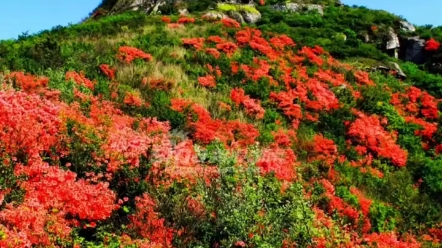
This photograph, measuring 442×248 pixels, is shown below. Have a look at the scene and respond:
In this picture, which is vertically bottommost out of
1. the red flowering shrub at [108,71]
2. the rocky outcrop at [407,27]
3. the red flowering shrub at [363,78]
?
the red flowering shrub at [108,71]

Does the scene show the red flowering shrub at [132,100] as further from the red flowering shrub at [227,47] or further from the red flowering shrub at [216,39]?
the red flowering shrub at [216,39]

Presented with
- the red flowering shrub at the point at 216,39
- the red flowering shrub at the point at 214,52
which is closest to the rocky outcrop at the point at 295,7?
the red flowering shrub at the point at 216,39

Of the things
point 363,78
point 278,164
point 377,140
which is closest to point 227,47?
point 363,78

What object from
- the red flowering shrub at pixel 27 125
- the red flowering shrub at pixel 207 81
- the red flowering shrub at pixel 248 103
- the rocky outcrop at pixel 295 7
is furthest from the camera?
the rocky outcrop at pixel 295 7

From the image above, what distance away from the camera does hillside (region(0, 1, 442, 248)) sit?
979cm

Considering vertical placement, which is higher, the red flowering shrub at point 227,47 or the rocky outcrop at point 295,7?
the rocky outcrop at point 295,7

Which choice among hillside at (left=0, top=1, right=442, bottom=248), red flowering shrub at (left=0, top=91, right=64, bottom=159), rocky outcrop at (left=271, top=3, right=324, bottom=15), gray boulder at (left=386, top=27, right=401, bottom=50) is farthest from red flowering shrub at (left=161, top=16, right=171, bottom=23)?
red flowering shrub at (left=0, top=91, right=64, bottom=159)

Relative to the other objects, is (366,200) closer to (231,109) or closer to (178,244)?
(231,109)

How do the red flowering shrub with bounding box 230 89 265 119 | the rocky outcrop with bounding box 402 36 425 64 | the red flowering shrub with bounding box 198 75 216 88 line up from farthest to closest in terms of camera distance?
the rocky outcrop with bounding box 402 36 425 64 < the red flowering shrub with bounding box 198 75 216 88 < the red flowering shrub with bounding box 230 89 265 119

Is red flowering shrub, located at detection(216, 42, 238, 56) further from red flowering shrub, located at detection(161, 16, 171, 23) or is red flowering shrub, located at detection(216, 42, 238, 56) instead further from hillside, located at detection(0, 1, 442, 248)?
red flowering shrub, located at detection(161, 16, 171, 23)

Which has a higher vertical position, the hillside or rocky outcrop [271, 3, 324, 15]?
rocky outcrop [271, 3, 324, 15]

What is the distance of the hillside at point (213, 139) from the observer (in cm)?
979

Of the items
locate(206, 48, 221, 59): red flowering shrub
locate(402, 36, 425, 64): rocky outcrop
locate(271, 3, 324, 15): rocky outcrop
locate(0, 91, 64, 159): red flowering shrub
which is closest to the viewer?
locate(0, 91, 64, 159): red flowering shrub

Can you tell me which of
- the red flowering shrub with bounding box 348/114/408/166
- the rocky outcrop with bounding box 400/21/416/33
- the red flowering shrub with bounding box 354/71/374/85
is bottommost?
the red flowering shrub with bounding box 348/114/408/166
